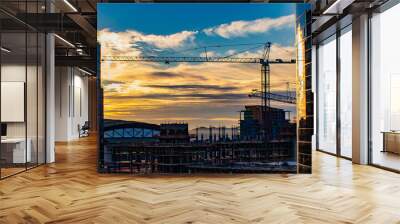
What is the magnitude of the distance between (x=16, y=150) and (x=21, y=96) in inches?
37.8

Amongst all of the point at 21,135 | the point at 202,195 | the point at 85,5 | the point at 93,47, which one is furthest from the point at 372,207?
the point at 93,47

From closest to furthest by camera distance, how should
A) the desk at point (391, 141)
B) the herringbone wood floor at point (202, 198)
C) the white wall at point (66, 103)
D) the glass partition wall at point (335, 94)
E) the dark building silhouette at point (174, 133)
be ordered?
1. the herringbone wood floor at point (202, 198)
2. the dark building silhouette at point (174, 133)
3. the desk at point (391, 141)
4. the glass partition wall at point (335, 94)
5. the white wall at point (66, 103)

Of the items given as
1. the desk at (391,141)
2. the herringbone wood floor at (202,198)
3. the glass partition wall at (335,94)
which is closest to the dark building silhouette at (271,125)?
the herringbone wood floor at (202,198)

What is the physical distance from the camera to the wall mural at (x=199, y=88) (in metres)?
6.71

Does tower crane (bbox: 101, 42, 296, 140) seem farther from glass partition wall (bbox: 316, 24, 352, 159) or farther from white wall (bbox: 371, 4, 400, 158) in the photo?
glass partition wall (bbox: 316, 24, 352, 159)

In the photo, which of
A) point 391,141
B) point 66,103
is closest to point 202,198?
point 391,141

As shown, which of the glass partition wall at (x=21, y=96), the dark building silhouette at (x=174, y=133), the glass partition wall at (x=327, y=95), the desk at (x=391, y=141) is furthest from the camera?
the glass partition wall at (x=327, y=95)

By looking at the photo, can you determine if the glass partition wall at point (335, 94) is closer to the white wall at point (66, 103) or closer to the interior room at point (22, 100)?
the interior room at point (22, 100)

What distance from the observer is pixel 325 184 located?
227 inches

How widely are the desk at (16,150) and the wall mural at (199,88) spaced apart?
149cm

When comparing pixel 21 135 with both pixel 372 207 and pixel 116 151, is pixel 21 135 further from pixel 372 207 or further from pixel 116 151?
pixel 372 207

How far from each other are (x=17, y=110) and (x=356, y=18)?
6.84 meters

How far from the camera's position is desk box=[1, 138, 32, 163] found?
6.45 m

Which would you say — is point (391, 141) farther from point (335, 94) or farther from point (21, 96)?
point (21, 96)
